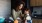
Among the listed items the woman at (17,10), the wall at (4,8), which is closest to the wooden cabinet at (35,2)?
the woman at (17,10)

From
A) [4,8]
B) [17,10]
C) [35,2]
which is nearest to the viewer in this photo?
[17,10]

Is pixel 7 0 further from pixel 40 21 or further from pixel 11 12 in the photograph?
pixel 40 21

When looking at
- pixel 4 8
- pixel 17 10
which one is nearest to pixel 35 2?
pixel 17 10

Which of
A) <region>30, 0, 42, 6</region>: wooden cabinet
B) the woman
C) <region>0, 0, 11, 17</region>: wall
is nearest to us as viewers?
the woman

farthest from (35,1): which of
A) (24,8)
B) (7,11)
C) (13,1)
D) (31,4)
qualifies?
(7,11)

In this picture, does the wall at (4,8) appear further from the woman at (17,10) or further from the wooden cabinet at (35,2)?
the wooden cabinet at (35,2)

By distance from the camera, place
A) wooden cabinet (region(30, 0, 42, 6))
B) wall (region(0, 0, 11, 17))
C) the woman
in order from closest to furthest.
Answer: the woman → wall (region(0, 0, 11, 17)) → wooden cabinet (region(30, 0, 42, 6))

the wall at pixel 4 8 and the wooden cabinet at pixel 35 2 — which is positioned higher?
the wooden cabinet at pixel 35 2

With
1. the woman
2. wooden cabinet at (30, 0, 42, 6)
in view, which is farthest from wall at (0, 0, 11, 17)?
wooden cabinet at (30, 0, 42, 6)

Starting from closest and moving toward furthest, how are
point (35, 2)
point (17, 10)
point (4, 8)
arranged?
1. point (17, 10)
2. point (4, 8)
3. point (35, 2)

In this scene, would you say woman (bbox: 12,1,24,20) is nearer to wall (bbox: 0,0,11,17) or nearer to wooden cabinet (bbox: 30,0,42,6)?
wall (bbox: 0,0,11,17)

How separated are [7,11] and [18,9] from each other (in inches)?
10.4

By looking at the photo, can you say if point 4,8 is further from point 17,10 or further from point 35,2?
point 35,2

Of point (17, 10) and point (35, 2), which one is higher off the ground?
point (35, 2)
